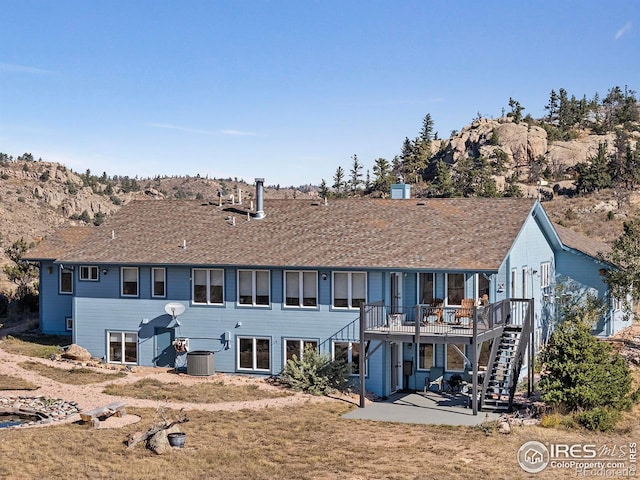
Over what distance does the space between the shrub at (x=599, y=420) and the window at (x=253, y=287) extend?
12308 mm

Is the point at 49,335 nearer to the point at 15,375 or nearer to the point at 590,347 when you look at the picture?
the point at 15,375

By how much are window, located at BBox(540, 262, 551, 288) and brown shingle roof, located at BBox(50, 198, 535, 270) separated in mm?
4777

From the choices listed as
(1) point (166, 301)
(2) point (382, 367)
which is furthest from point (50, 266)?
(2) point (382, 367)

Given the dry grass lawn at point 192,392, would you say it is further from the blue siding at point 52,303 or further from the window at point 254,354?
the blue siding at point 52,303

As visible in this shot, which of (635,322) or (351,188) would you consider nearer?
(635,322)

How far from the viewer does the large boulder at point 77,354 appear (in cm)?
3081

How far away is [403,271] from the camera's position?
26.9m

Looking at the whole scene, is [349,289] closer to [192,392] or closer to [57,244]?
[192,392]

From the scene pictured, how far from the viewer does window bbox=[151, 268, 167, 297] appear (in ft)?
101

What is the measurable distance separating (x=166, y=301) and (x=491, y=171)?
67227 millimetres

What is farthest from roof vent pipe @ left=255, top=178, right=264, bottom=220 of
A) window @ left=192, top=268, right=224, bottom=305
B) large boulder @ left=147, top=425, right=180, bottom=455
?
large boulder @ left=147, top=425, right=180, bottom=455

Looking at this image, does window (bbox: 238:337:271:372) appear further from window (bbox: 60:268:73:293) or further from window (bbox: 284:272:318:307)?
window (bbox: 60:268:73:293)

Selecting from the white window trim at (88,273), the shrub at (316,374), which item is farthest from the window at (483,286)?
the white window trim at (88,273)

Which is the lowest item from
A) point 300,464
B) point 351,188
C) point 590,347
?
point 300,464
